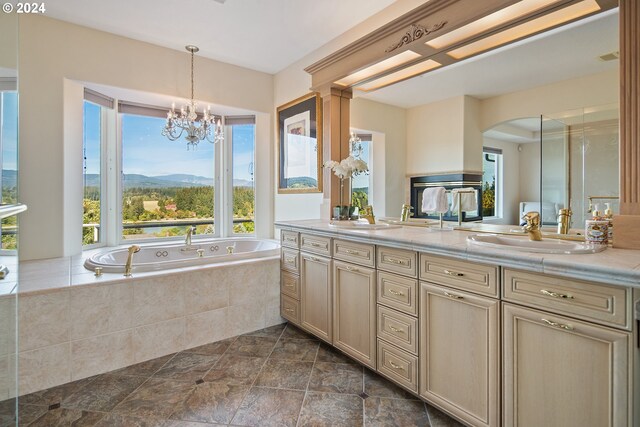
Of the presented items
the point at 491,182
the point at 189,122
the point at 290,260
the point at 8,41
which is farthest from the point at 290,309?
the point at 8,41

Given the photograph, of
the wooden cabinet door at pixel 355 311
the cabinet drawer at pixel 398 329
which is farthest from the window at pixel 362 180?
the cabinet drawer at pixel 398 329

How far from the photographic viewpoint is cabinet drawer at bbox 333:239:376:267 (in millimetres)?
1949

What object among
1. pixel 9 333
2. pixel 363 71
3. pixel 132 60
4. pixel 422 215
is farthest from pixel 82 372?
pixel 363 71

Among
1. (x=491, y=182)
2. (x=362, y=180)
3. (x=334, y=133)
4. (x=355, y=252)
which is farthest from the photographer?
(x=334, y=133)

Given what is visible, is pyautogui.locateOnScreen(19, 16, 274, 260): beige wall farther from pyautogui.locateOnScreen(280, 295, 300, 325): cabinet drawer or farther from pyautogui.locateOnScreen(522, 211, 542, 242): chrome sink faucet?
pyautogui.locateOnScreen(522, 211, 542, 242): chrome sink faucet

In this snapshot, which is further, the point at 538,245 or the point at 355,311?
the point at 355,311

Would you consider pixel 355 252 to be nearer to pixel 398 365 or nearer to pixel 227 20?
pixel 398 365

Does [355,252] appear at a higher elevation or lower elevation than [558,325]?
higher

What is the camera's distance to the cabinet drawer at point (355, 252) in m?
1.95

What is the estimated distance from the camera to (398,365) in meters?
1.79

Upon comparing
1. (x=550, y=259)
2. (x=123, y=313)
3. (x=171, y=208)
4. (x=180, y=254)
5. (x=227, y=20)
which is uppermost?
(x=227, y=20)

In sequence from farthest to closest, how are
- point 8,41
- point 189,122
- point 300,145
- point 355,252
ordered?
point 300,145, point 189,122, point 355,252, point 8,41

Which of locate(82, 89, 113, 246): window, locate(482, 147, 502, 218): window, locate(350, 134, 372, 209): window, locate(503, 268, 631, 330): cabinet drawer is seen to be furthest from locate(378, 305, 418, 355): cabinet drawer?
locate(82, 89, 113, 246): window

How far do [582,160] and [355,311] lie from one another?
1.47 metres
